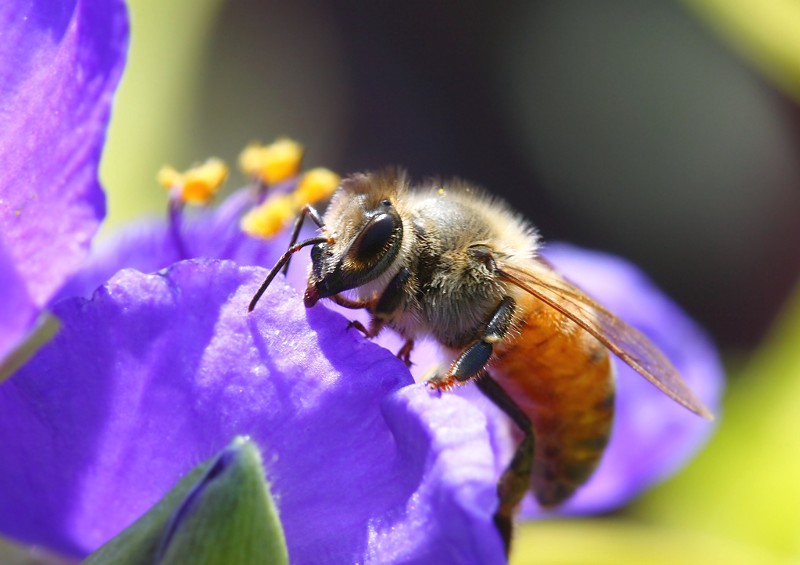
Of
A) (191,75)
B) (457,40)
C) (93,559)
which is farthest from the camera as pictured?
(457,40)

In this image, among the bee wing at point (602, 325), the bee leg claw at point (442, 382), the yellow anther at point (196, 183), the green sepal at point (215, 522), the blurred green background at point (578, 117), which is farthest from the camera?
the blurred green background at point (578, 117)

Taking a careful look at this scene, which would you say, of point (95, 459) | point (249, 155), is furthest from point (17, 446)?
point (249, 155)

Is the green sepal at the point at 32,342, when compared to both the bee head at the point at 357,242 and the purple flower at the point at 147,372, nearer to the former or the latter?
the purple flower at the point at 147,372

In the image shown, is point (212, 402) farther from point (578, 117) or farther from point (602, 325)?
point (578, 117)

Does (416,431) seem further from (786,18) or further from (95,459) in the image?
(786,18)

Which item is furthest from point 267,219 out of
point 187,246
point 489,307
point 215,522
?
point 215,522

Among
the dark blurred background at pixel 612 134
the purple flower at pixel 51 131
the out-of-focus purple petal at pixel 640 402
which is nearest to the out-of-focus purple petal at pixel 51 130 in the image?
the purple flower at pixel 51 131
